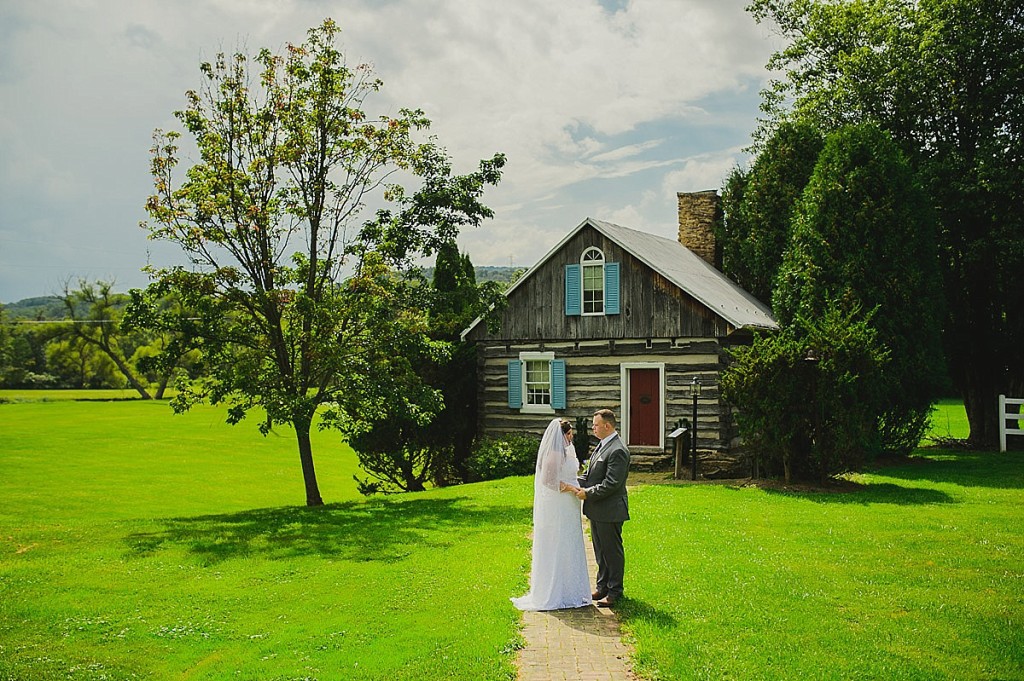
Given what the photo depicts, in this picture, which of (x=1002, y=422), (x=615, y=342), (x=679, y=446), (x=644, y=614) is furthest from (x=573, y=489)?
(x=1002, y=422)

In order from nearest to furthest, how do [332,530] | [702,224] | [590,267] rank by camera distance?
[332,530] < [590,267] < [702,224]

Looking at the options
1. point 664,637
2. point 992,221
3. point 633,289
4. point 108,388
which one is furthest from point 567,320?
point 108,388

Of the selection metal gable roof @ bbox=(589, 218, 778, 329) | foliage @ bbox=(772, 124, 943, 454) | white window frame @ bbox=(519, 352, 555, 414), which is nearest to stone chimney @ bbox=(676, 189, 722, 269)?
metal gable roof @ bbox=(589, 218, 778, 329)

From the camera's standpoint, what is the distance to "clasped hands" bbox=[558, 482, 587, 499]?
32.4 ft

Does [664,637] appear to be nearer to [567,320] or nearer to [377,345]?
[377,345]

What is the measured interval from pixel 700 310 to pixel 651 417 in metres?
3.41

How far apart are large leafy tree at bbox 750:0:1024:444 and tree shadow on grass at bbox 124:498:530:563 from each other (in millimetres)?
17612

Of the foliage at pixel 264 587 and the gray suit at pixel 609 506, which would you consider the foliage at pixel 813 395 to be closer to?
the foliage at pixel 264 587

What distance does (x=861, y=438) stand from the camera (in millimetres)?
18516

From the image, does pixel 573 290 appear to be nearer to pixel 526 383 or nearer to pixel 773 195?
pixel 526 383

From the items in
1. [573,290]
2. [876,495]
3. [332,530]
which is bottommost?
[332,530]

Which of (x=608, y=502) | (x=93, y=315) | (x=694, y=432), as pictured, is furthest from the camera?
(x=93, y=315)

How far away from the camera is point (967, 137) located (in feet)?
88.9

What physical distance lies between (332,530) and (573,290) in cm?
1162
